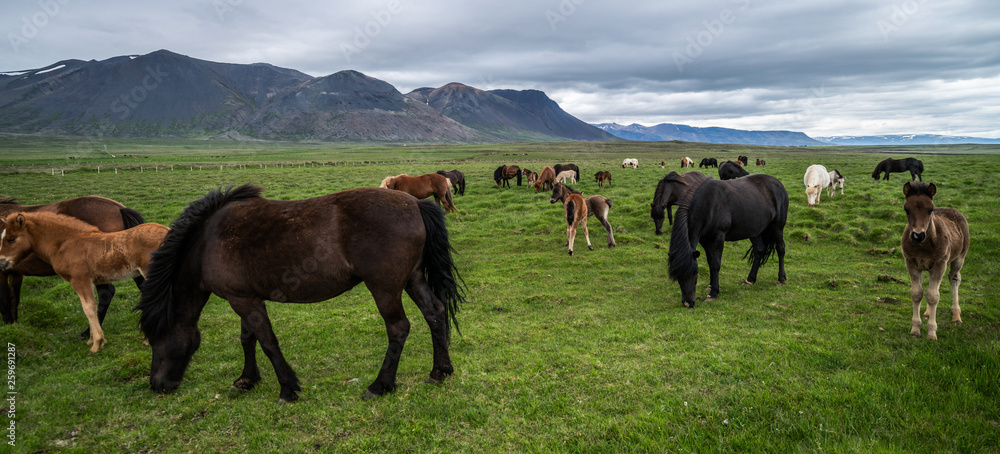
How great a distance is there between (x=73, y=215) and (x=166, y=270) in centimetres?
567

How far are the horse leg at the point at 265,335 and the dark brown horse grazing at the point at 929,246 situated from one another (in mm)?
8493

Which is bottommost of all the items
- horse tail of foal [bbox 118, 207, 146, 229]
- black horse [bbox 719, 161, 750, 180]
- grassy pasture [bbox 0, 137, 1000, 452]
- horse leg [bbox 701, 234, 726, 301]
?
grassy pasture [bbox 0, 137, 1000, 452]

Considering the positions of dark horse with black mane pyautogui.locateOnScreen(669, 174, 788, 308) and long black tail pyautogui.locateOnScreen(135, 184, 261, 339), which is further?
dark horse with black mane pyautogui.locateOnScreen(669, 174, 788, 308)

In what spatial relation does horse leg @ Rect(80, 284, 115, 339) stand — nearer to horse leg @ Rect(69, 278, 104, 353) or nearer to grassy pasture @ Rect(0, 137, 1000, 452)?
grassy pasture @ Rect(0, 137, 1000, 452)

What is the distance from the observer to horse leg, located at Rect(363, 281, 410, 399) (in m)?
5.15

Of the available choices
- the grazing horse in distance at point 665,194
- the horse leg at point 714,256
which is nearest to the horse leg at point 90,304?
the horse leg at point 714,256

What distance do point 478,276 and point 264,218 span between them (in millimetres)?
6556

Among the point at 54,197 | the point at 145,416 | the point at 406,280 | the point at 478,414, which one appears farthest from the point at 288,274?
the point at 54,197

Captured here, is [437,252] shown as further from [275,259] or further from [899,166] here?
[899,166]

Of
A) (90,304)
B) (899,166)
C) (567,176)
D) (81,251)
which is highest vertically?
(899,166)

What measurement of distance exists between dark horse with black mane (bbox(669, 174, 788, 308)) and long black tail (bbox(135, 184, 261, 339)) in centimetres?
797

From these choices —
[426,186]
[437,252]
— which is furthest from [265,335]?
[426,186]

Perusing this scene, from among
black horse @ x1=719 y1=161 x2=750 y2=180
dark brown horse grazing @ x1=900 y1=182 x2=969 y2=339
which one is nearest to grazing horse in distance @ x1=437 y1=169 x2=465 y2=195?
black horse @ x1=719 y1=161 x2=750 y2=180

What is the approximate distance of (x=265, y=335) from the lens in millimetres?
5215
